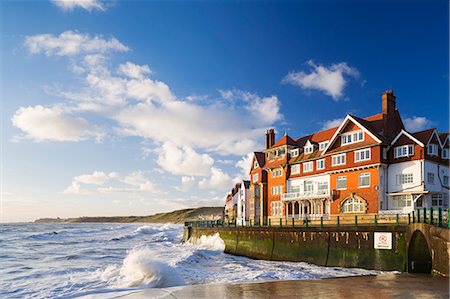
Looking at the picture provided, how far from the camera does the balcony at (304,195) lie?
3766 cm

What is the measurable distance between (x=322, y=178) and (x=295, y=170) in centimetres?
452

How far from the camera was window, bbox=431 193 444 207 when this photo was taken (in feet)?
103

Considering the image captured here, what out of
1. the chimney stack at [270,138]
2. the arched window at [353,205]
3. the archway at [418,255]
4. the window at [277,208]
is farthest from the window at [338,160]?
the archway at [418,255]

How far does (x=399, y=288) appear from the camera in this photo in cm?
1348

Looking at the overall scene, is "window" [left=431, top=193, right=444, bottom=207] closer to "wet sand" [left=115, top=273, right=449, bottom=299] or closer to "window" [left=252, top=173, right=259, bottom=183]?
"wet sand" [left=115, top=273, right=449, bottom=299]

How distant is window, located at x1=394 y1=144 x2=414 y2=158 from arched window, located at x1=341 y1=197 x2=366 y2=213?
16.9 ft

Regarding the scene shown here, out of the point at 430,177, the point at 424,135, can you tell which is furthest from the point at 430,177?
the point at 424,135

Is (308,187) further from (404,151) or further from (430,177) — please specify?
(430,177)

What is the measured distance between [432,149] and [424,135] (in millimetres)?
1385

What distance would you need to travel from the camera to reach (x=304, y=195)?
132 ft

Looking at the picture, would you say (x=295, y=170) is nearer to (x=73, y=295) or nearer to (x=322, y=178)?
(x=322, y=178)

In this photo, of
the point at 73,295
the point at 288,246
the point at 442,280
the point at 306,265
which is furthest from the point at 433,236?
the point at 73,295

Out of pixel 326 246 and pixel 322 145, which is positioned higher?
pixel 322 145

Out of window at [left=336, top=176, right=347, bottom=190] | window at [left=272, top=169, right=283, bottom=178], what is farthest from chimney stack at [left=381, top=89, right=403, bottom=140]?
window at [left=272, top=169, right=283, bottom=178]
